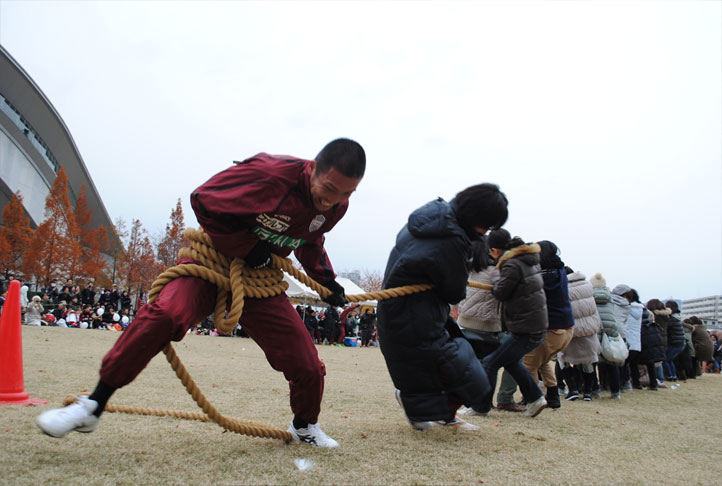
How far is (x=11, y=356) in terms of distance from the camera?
157 inches

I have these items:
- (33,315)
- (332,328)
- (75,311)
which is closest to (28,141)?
(75,311)

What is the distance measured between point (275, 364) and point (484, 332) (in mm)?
2762

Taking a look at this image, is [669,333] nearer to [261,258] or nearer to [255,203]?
[261,258]

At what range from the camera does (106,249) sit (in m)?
40.1

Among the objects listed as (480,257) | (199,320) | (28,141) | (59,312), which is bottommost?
(199,320)

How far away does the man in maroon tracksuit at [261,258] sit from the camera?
2412mm

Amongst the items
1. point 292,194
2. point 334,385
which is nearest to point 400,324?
point 292,194

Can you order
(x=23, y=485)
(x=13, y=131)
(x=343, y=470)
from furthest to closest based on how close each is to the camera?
(x=13, y=131) → (x=343, y=470) → (x=23, y=485)

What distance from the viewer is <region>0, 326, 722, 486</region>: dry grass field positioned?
2344 mm

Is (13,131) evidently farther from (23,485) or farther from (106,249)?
(23,485)

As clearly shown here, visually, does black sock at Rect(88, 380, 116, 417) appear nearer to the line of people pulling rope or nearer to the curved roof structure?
the line of people pulling rope

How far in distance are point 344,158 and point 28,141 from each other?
4020 cm

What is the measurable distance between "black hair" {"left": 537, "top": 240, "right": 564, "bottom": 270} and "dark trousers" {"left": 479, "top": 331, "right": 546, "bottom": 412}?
1.27m

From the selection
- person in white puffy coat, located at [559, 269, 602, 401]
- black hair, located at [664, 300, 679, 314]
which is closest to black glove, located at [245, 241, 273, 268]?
person in white puffy coat, located at [559, 269, 602, 401]
